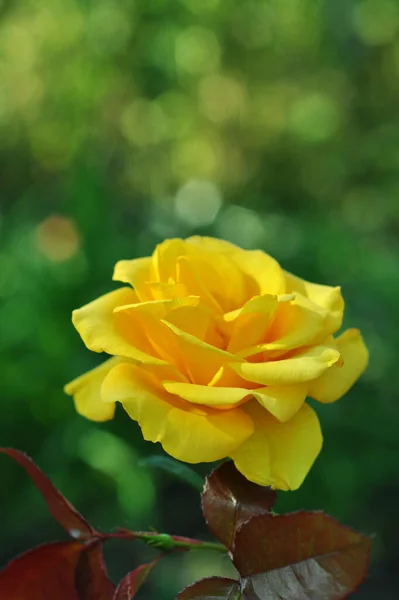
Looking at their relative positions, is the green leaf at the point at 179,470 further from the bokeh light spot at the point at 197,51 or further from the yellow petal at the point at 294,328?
the bokeh light spot at the point at 197,51

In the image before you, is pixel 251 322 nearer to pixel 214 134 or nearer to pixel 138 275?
pixel 138 275

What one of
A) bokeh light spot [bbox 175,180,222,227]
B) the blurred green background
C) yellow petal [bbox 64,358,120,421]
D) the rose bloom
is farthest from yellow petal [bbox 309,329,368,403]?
bokeh light spot [bbox 175,180,222,227]

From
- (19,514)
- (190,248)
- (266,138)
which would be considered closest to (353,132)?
(266,138)

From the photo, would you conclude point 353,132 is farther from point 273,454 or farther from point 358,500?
point 273,454

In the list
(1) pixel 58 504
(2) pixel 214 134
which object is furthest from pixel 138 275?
(2) pixel 214 134

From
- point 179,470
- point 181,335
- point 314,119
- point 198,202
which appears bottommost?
point 198,202

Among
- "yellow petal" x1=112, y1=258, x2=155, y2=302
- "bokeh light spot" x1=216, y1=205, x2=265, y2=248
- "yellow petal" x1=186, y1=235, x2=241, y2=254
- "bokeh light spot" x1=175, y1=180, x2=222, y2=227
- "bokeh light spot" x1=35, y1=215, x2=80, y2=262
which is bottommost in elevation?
"bokeh light spot" x1=175, y1=180, x2=222, y2=227

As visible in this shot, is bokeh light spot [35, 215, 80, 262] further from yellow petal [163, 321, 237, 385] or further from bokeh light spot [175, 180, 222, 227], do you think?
yellow petal [163, 321, 237, 385]

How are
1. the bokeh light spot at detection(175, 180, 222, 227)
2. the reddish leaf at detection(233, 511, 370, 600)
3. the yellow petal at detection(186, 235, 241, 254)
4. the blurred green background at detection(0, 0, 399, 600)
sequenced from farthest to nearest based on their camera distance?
the bokeh light spot at detection(175, 180, 222, 227)
the blurred green background at detection(0, 0, 399, 600)
the yellow petal at detection(186, 235, 241, 254)
the reddish leaf at detection(233, 511, 370, 600)
